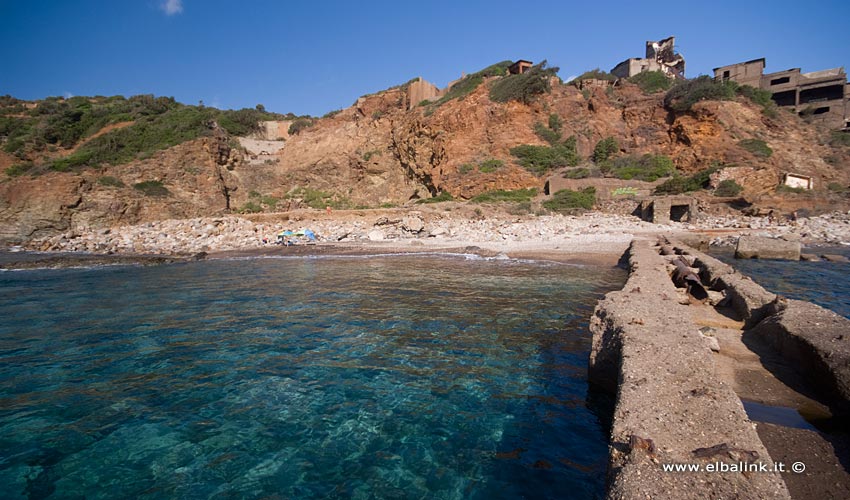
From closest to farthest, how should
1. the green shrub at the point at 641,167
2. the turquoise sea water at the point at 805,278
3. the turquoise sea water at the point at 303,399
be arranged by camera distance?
the turquoise sea water at the point at 303,399, the turquoise sea water at the point at 805,278, the green shrub at the point at 641,167

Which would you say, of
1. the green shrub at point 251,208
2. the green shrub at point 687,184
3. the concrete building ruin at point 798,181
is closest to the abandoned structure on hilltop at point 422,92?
the green shrub at point 251,208

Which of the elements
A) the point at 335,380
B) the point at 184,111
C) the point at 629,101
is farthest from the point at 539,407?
the point at 184,111

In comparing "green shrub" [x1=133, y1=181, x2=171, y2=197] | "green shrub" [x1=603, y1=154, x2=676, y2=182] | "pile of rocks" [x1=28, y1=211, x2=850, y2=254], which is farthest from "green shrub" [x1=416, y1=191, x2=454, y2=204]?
"green shrub" [x1=133, y1=181, x2=171, y2=197]

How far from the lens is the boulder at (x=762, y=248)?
40.7 ft

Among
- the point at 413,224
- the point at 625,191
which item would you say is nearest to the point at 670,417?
the point at 413,224

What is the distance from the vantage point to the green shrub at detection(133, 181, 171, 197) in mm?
26141

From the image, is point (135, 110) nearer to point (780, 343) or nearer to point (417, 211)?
point (417, 211)

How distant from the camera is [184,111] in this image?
34375 mm

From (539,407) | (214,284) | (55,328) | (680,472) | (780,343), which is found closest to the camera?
(680,472)

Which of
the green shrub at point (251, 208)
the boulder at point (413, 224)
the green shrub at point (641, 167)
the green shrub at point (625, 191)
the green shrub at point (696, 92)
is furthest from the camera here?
the green shrub at point (251, 208)

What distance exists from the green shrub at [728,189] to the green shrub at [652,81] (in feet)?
45.2

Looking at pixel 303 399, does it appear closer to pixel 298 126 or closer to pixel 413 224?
pixel 413 224

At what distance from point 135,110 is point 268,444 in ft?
132

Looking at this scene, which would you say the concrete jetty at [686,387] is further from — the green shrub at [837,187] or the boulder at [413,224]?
the green shrub at [837,187]
